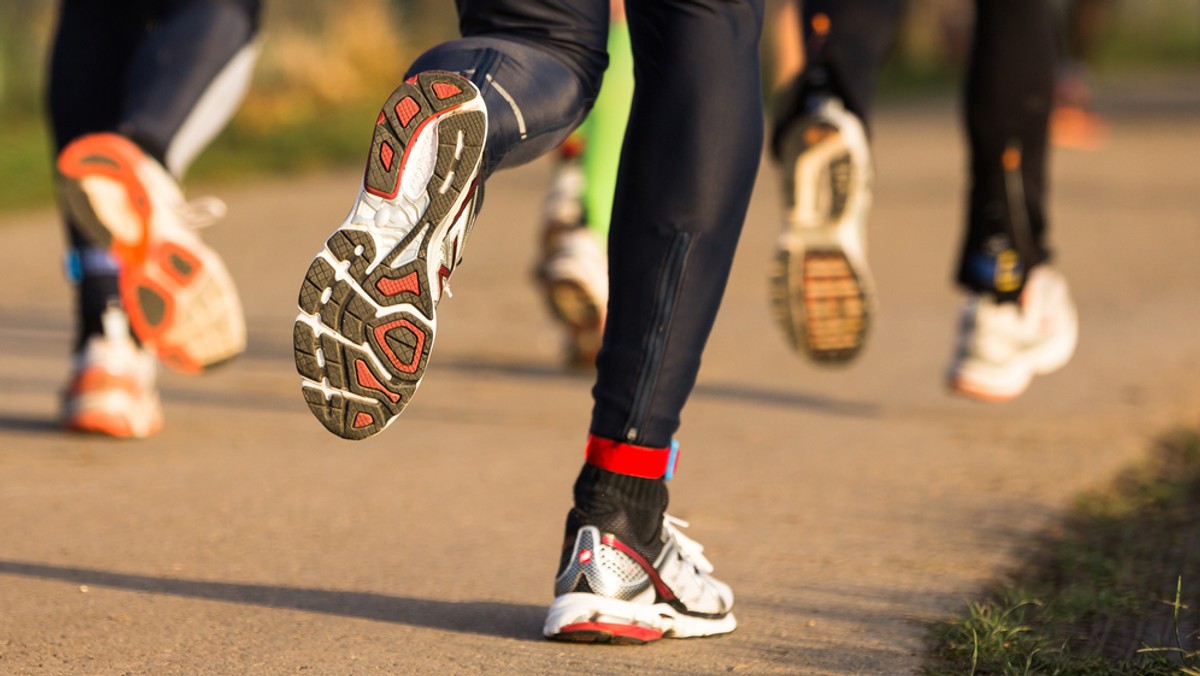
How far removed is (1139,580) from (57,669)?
4.51 feet

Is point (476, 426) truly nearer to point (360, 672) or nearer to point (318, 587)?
point (318, 587)

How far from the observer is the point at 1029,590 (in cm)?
224

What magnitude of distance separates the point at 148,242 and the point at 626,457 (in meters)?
1.15

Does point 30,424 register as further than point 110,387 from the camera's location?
Yes

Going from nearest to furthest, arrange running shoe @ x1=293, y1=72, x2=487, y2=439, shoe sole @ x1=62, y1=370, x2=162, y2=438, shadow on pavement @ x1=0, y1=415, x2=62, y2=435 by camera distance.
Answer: running shoe @ x1=293, y1=72, x2=487, y2=439
shoe sole @ x1=62, y1=370, x2=162, y2=438
shadow on pavement @ x1=0, y1=415, x2=62, y2=435

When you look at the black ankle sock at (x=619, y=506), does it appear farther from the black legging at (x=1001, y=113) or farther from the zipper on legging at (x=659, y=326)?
the black legging at (x=1001, y=113)

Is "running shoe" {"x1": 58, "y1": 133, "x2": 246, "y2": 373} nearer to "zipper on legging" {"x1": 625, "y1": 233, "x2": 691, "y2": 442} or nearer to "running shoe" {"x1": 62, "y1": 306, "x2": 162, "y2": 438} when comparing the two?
"running shoe" {"x1": 62, "y1": 306, "x2": 162, "y2": 438}

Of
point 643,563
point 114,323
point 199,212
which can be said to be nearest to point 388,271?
point 643,563

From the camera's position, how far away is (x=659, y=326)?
1.95 metres

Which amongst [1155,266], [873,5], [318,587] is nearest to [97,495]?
[318,587]

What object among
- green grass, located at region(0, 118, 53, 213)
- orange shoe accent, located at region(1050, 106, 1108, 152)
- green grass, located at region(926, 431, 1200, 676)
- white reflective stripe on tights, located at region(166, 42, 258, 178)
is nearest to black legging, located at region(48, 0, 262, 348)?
white reflective stripe on tights, located at region(166, 42, 258, 178)

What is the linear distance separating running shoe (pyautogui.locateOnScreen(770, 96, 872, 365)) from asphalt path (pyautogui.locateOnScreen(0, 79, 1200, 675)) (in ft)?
0.83

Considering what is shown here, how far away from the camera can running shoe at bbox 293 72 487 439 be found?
68.3 inches

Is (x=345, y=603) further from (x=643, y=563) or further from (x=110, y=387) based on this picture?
(x=110, y=387)
